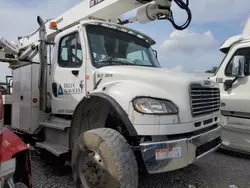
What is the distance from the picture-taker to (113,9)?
4.82 meters

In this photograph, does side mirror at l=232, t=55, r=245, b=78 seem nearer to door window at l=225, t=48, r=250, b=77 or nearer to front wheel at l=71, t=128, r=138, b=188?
door window at l=225, t=48, r=250, b=77

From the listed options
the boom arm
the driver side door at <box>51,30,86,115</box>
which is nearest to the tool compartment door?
the driver side door at <box>51,30,86,115</box>

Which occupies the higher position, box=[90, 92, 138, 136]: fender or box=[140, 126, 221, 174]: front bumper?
box=[90, 92, 138, 136]: fender

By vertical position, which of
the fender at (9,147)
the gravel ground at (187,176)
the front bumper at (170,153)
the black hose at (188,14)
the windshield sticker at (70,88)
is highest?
the black hose at (188,14)

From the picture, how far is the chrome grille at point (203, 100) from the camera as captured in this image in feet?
10.4

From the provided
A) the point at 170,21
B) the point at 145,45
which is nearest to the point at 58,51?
the point at 145,45

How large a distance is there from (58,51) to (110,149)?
95.4 inches

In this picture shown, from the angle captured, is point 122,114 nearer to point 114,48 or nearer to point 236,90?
point 114,48

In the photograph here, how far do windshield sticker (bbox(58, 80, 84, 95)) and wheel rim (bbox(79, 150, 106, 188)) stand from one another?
1.14 meters

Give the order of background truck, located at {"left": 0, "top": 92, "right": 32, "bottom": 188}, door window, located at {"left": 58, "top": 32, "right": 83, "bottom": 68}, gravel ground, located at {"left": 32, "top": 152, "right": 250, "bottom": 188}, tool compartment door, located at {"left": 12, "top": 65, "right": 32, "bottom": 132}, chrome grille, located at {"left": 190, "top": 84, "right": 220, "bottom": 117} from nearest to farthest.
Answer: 1. background truck, located at {"left": 0, "top": 92, "right": 32, "bottom": 188}
2. chrome grille, located at {"left": 190, "top": 84, "right": 220, "bottom": 117}
3. gravel ground, located at {"left": 32, "top": 152, "right": 250, "bottom": 188}
4. door window, located at {"left": 58, "top": 32, "right": 83, "bottom": 68}
5. tool compartment door, located at {"left": 12, "top": 65, "right": 32, "bottom": 132}

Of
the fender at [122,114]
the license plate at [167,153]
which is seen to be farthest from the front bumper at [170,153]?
the fender at [122,114]

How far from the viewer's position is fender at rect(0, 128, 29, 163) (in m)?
2.34

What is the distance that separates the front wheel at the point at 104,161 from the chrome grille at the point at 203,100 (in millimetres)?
982

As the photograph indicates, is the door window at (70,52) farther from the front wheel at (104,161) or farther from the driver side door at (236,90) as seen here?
the driver side door at (236,90)
